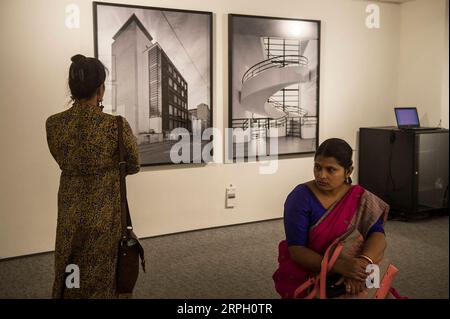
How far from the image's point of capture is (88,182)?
1.43m

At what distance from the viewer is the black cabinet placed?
133 inches

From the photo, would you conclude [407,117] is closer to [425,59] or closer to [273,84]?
[425,59]

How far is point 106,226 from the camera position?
146cm

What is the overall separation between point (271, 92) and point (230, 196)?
2.54 ft

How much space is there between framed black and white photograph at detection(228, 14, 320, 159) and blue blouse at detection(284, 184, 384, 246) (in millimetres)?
1977

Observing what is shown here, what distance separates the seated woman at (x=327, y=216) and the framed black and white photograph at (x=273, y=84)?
196 centimetres

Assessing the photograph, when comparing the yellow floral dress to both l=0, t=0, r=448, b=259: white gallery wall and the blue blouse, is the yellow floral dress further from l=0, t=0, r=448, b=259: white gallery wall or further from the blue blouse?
l=0, t=0, r=448, b=259: white gallery wall

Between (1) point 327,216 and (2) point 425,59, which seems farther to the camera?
(2) point 425,59

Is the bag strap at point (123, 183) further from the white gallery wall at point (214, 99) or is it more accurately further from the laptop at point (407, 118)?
the laptop at point (407, 118)

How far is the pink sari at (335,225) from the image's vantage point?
1.21 metres

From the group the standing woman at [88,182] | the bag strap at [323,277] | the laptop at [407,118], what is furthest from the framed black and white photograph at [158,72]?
the bag strap at [323,277]

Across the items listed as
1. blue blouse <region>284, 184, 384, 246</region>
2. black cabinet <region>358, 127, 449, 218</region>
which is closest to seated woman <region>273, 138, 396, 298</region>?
blue blouse <region>284, 184, 384, 246</region>

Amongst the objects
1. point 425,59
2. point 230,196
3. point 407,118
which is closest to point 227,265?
point 230,196

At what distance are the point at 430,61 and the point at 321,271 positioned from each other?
300 centimetres
